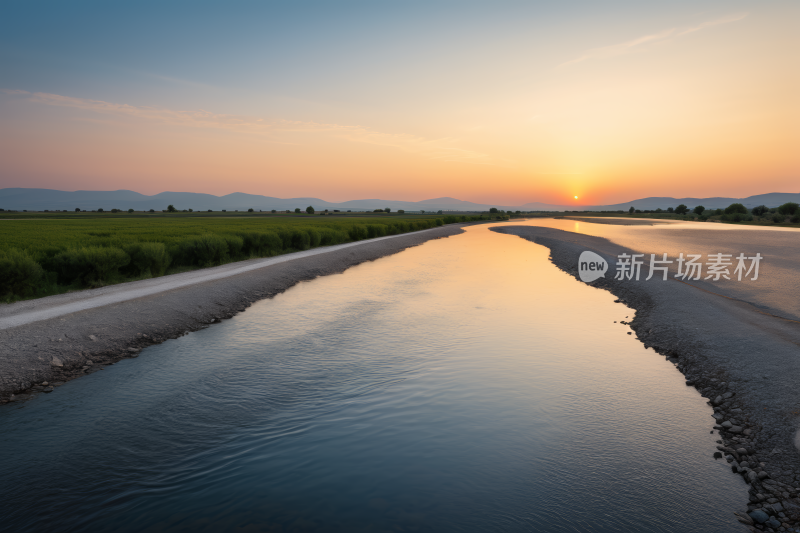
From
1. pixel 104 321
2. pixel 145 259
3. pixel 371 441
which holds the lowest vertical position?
pixel 371 441

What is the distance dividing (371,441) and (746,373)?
24.4 ft

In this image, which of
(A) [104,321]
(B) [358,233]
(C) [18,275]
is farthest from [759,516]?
(B) [358,233]

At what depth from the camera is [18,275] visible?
14.5m

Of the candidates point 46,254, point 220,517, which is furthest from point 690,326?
point 46,254

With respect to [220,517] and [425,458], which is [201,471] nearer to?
[220,517]

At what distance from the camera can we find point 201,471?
610 cm

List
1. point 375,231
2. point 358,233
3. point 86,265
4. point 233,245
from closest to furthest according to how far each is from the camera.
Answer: point 86,265
point 233,245
point 358,233
point 375,231

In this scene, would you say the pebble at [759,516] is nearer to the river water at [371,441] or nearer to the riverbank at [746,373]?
the riverbank at [746,373]

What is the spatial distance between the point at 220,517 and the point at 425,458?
9.44ft

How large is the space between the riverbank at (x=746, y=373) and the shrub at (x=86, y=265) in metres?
19.9

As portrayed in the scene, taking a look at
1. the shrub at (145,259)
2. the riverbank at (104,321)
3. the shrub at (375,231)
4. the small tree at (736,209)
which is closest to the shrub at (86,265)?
the riverbank at (104,321)

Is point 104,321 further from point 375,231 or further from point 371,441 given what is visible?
point 375,231

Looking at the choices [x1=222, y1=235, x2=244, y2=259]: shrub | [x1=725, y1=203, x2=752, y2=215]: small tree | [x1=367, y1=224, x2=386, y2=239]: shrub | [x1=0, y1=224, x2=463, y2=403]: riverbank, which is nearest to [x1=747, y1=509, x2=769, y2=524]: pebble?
[x1=0, y1=224, x2=463, y2=403]: riverbank

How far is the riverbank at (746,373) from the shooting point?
18.2 ft
